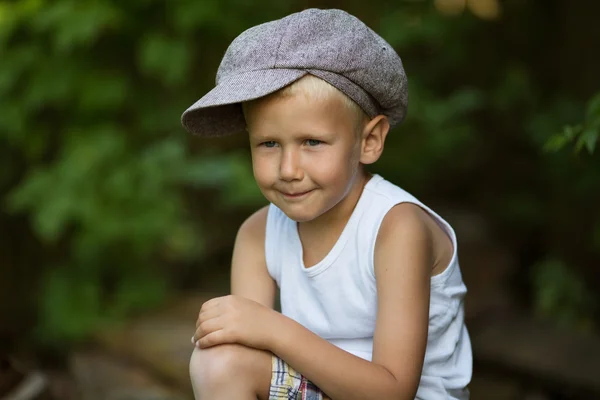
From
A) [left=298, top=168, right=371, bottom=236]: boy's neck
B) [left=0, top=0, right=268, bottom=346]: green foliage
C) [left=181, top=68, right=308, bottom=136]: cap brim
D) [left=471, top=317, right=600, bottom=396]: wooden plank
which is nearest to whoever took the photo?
[left=181, top=68, right=308, bottom=136]: cap brim

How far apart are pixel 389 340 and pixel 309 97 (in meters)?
0.60

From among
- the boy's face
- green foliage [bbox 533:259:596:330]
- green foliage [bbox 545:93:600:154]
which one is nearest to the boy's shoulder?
the boy's face

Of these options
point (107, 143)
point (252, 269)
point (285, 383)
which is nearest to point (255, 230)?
point (252, 269)

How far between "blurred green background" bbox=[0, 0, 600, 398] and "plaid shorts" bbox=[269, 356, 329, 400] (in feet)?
6.41

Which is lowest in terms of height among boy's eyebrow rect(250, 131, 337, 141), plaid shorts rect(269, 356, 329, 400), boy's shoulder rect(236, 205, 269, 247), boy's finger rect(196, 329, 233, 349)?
plaid shorts rect(269, 356, 329, 400)

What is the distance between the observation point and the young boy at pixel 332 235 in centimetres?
183

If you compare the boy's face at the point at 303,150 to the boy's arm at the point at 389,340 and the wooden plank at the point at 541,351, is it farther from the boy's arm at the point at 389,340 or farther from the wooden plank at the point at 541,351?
the wooden plank at the point at 541,351

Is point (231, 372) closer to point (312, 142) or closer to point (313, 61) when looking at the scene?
point (312, 142)

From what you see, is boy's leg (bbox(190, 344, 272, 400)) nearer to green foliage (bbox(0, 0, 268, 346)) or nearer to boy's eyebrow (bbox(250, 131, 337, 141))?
boy's eyebrow (bbox(250, 131, 337, 141))

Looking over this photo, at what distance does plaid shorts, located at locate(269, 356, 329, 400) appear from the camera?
188 cm

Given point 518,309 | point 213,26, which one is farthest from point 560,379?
point 213,26

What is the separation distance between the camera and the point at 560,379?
3.32 metres

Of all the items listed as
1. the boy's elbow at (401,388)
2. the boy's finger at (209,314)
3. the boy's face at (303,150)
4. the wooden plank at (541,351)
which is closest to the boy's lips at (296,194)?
the boy's face at (303,150)

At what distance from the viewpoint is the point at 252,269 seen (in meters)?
2.24
